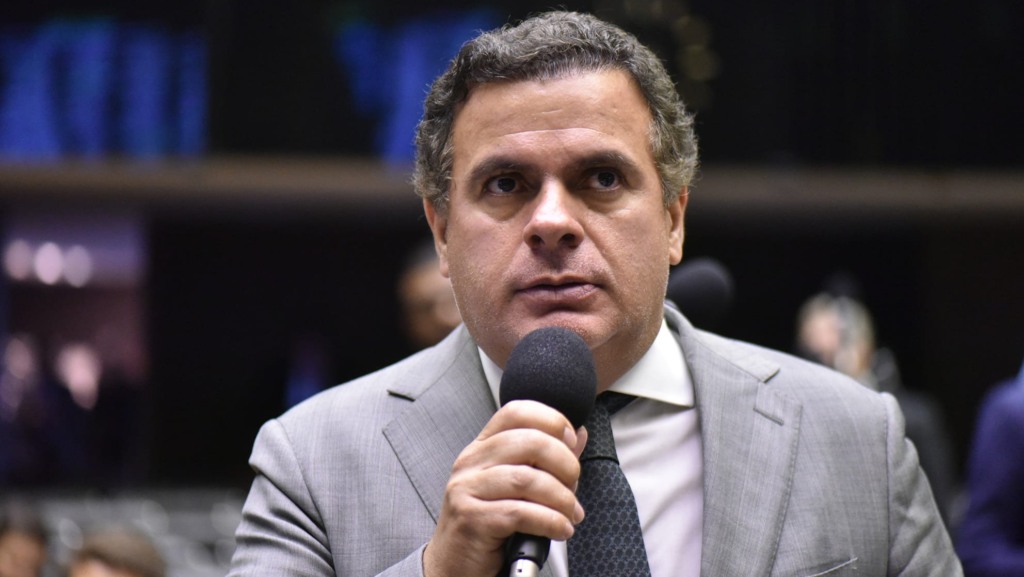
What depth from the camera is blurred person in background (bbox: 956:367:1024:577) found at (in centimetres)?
353

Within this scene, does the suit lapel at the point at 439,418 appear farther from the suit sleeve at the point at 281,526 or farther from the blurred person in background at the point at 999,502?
the blurred person in background at the point at 999,502

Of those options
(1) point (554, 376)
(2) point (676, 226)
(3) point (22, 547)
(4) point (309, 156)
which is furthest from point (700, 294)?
(4) point (309, 156)

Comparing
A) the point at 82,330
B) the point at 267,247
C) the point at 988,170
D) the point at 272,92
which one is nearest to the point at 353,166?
the point at 272,92

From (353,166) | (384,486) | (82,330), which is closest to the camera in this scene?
(384,486)

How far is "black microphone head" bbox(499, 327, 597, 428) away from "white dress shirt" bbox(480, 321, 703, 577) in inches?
12.1

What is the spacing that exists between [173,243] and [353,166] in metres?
3.18

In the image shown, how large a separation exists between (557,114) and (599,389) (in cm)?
44

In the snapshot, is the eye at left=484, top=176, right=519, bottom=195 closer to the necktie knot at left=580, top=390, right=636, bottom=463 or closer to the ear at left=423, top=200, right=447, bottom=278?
the ear at left=423, top=200, right=447, bottom=278

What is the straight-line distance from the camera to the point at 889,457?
2002 mm

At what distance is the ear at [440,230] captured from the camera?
Answer: 6.72 ft

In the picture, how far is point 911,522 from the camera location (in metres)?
1.96

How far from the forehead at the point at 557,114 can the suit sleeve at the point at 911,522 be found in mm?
632

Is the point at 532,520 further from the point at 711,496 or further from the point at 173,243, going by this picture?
the point at 173,243

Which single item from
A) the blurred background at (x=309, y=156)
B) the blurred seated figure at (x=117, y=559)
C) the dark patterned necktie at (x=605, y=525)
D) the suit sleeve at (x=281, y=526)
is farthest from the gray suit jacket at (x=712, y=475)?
the blurred background at (x=309, y=156)
